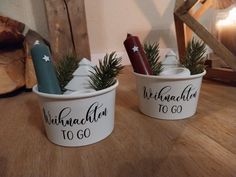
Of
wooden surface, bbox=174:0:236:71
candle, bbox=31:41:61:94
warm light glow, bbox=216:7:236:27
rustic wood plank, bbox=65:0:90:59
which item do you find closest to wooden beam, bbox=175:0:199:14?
wooden surface, bbox=174:0:236:71

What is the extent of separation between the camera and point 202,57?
476 millimetres

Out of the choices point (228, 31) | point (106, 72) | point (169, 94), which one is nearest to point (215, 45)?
point (228, 31)

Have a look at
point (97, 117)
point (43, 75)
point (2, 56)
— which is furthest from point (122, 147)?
point (2, 56)

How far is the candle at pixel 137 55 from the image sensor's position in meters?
0.45

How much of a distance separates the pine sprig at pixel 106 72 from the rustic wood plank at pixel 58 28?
0.52 metres

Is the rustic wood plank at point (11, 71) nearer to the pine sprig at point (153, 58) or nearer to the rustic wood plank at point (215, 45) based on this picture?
the pine sprig at point (153, 58)

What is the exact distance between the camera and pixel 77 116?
0.36 metres

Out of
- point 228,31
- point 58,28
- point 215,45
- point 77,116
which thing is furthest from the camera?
point 58,28

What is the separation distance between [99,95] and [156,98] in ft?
0.47

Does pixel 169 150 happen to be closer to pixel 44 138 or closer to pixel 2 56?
pixel 44 138

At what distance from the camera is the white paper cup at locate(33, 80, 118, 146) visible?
35 centimetres

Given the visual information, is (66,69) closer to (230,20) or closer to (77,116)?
(77,116)

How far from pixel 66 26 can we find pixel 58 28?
3 cm

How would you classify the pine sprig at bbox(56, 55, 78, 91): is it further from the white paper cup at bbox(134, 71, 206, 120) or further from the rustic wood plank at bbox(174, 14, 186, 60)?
the rustic wood plank at bbox(174, 14, 186, 60)
